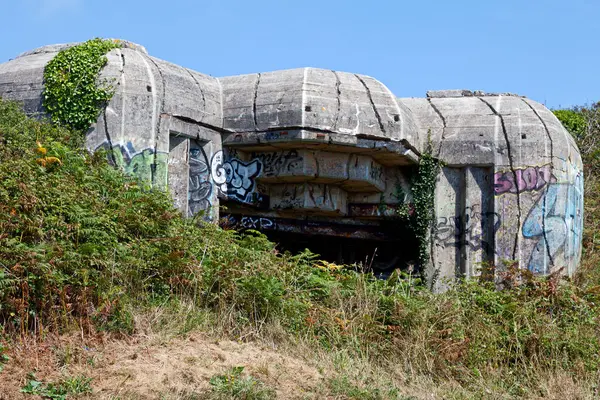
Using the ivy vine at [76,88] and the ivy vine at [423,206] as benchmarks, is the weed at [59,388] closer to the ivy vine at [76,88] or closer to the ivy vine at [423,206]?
the ivy vine at [76,88]

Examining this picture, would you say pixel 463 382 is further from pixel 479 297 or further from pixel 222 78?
pixel 222 78

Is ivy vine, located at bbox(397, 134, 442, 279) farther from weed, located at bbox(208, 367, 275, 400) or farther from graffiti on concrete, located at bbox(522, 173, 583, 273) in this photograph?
weed, located at bbox(208, 367, 275, 400)

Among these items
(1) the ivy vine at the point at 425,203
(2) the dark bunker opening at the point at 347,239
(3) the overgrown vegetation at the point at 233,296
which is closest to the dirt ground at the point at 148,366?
(3) the overgrown vegetation at the point at 233,296

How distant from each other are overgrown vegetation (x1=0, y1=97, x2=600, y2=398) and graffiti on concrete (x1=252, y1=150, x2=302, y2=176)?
305 centimetres

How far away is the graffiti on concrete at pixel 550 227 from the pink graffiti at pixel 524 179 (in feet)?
0.52

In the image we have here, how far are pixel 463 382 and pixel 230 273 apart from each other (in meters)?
2.57

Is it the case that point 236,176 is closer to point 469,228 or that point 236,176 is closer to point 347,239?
point 347,239

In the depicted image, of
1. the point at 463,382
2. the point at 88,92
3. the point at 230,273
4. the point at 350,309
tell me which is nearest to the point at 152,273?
the point at 230,273

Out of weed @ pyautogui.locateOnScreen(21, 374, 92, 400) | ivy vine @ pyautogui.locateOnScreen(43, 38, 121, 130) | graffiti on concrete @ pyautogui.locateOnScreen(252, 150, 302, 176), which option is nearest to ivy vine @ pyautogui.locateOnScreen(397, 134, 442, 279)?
graffiti on concrete @ pyautogui.locateOnScreen(252, 150, 302, 176)

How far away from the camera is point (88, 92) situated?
10852mm

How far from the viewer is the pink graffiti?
40.6 feet

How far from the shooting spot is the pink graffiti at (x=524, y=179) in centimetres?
1238

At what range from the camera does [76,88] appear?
10898 millimetres

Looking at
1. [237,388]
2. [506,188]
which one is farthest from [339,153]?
[237,388]
